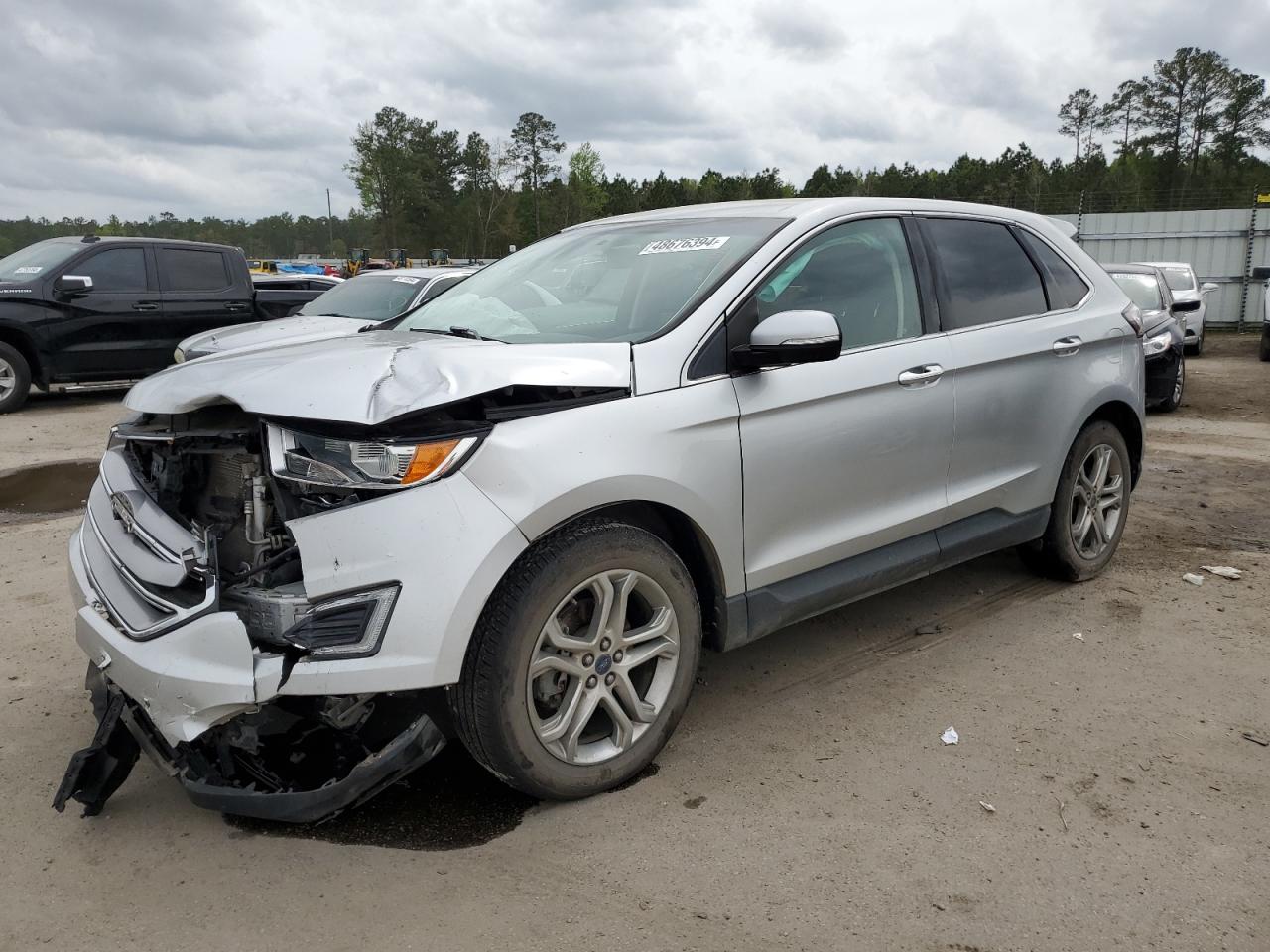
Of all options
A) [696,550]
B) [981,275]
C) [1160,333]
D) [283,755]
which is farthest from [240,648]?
[1160,333]

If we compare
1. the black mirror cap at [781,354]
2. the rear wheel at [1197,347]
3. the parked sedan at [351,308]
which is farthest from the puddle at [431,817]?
the rear wheel at [1197,347]

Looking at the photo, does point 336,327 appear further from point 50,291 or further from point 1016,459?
point 1016,459

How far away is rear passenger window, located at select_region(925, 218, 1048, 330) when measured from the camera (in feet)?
12.9

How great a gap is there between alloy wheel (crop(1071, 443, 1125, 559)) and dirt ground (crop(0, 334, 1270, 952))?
58 centimetres

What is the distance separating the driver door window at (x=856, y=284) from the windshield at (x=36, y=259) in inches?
399

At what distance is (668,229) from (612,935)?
2.50m

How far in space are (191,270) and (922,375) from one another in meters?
10.5

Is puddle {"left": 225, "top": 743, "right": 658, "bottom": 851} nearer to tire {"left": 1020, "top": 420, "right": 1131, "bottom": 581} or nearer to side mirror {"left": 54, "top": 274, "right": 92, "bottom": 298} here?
tire {"left": 1020, "top": 420, "right": 1131, "bottom": 581}

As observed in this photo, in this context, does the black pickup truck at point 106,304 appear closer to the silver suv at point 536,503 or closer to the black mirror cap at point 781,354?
the silver suv at point 536,503

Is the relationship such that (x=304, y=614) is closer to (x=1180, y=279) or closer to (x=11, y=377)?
(x=11, y=377)

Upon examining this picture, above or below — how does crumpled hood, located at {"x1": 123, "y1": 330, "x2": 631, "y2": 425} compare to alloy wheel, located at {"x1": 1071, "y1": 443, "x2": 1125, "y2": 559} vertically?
above

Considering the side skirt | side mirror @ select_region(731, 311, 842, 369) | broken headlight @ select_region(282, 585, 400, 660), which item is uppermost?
side mirror @ select_region(731, 311, 842, 369)

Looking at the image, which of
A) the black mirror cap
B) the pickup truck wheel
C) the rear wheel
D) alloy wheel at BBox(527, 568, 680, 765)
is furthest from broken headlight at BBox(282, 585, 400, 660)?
the rear wheel

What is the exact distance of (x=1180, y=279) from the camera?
15125 mm
